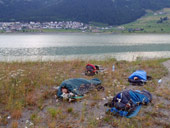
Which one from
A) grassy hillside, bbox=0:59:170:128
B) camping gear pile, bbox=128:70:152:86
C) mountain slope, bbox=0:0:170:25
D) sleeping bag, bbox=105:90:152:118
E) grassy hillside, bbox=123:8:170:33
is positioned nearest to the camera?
grassy hillside, bbox=0:59:170:128

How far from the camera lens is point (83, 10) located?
6156 inches

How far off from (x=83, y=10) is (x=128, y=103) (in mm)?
159319

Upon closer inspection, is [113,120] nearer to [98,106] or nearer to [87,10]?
[98,106]

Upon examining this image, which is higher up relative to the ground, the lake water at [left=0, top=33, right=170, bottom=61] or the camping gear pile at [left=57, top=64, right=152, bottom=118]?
the camping gear pile at [left=57, top=64, right=152, bottom=118]

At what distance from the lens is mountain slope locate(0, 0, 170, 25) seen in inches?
5461

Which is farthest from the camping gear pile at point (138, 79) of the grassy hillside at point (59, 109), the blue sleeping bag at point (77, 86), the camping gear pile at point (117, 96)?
the blue sleeping bag at point (77, 86)

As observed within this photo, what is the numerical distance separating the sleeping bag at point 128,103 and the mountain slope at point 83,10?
129879mm

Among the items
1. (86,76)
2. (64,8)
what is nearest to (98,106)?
(86,76)

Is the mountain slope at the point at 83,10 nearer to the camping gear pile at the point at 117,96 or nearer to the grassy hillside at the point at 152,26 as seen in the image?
the grassy hillside at the point at 152,26

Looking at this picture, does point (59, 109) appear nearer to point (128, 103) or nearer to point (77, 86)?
point (77, 86)

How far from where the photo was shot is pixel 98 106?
5297 mm

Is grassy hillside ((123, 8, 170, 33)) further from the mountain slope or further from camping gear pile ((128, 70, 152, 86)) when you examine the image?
camping gear pile ((128, 70, 152, 86))

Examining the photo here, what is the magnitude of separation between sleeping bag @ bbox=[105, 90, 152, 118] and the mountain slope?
130m

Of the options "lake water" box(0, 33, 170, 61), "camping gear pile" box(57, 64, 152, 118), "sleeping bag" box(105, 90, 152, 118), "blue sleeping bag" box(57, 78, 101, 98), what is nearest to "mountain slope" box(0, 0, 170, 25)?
"lake water" box(0, 33, 170, 61)
